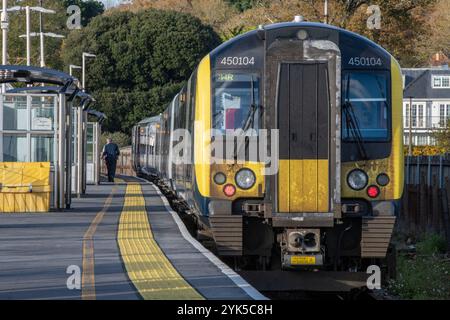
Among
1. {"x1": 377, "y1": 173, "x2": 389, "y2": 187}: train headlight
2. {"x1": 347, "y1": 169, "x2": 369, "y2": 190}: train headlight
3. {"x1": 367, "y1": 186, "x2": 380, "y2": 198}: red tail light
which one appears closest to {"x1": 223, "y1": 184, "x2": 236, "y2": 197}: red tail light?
{"x1": 347, "y1": 169, "x2": 369, "y2": 190}: train headlight

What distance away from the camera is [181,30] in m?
81.9

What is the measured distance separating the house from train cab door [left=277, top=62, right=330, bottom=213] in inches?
2793

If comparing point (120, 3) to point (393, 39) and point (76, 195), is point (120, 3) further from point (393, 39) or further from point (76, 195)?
point (76, 195)

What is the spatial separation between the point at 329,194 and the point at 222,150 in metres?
1.56

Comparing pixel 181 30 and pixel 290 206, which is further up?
pixel 181 30

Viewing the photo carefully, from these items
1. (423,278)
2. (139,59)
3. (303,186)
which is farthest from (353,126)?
(139,59)

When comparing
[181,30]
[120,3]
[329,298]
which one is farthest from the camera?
[120,3]

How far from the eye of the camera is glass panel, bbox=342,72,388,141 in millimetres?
15992

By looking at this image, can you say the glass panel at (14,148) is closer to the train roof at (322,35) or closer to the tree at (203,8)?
the train roof at (322,35)

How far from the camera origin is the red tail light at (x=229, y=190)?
15930mm

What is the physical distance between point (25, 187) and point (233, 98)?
1127 centimetres

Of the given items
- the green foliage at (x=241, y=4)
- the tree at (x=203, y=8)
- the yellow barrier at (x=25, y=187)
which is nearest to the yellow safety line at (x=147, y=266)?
the yellow barrier at (x=25, y=187)

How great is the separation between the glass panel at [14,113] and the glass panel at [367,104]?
12615 millimetres
